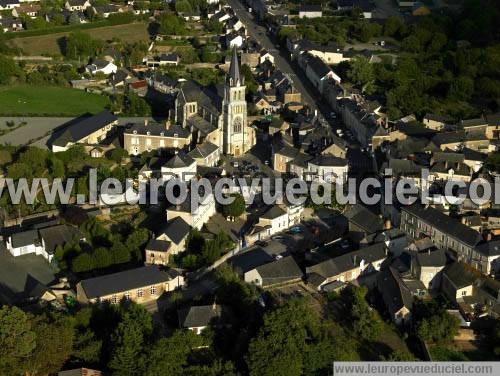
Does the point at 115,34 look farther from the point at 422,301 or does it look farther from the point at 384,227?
the point at 422,301

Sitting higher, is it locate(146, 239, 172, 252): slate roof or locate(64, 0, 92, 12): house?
locate(146, 239, 172, 252): slate roof

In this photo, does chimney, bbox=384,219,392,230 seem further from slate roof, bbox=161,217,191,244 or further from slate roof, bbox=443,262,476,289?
slate roof, bbox=161,217,191,244

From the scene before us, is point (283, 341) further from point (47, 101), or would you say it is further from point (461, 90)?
point (47, 101)

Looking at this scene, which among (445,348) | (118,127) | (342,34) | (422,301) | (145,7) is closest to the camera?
(445,348)

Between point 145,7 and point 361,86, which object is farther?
point 145,7

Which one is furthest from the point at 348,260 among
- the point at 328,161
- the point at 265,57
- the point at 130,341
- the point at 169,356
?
the point at 265,57

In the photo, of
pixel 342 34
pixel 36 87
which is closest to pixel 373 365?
pixel 36 87

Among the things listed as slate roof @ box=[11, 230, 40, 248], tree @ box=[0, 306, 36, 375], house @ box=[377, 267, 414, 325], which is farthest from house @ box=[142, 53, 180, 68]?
tree @ box=[0, 306, 36, 375]

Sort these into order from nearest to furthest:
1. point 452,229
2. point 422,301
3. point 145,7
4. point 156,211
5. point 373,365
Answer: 1. point 373,365
2. point 422,301
3. point 452,229
4. point 156,211
5. point 145,7
